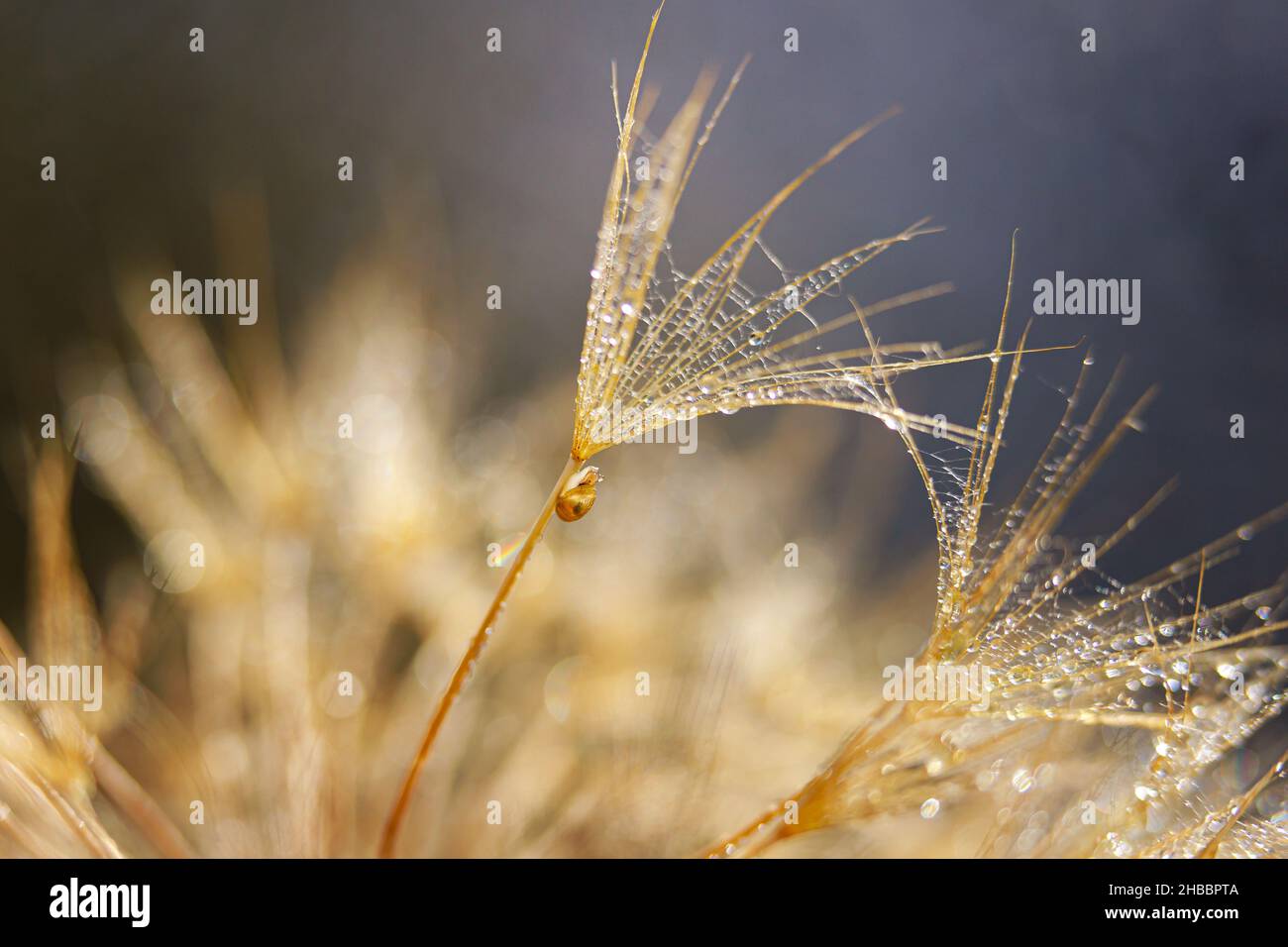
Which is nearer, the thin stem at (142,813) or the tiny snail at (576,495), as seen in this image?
the tiny snail at (576,495)

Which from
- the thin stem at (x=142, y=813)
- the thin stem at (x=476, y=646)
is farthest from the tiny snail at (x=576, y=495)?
the thin stem at (x=142, y=813)

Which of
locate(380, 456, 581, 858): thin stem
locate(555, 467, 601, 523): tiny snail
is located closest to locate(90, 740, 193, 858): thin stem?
locate(380, 456, 581, 858): thin stem

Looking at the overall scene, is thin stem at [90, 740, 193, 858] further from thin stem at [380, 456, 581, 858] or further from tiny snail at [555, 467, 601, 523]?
tiny snail at [555, 467, 601, 523]

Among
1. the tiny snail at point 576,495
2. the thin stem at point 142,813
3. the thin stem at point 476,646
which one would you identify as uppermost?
the tiny snail at point 576,495

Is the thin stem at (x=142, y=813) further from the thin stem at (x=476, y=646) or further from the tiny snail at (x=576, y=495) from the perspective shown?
the tiny snail at (x=576, y=495)

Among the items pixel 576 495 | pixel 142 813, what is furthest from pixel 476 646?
pixel 142 813

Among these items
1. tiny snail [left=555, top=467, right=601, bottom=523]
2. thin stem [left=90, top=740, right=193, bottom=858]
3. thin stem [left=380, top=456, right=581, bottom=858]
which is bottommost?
thin stem [left=90, top=740, right=193, bottom=858]

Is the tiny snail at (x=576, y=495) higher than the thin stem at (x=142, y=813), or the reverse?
the tiny snail at (x=576, y=495)
